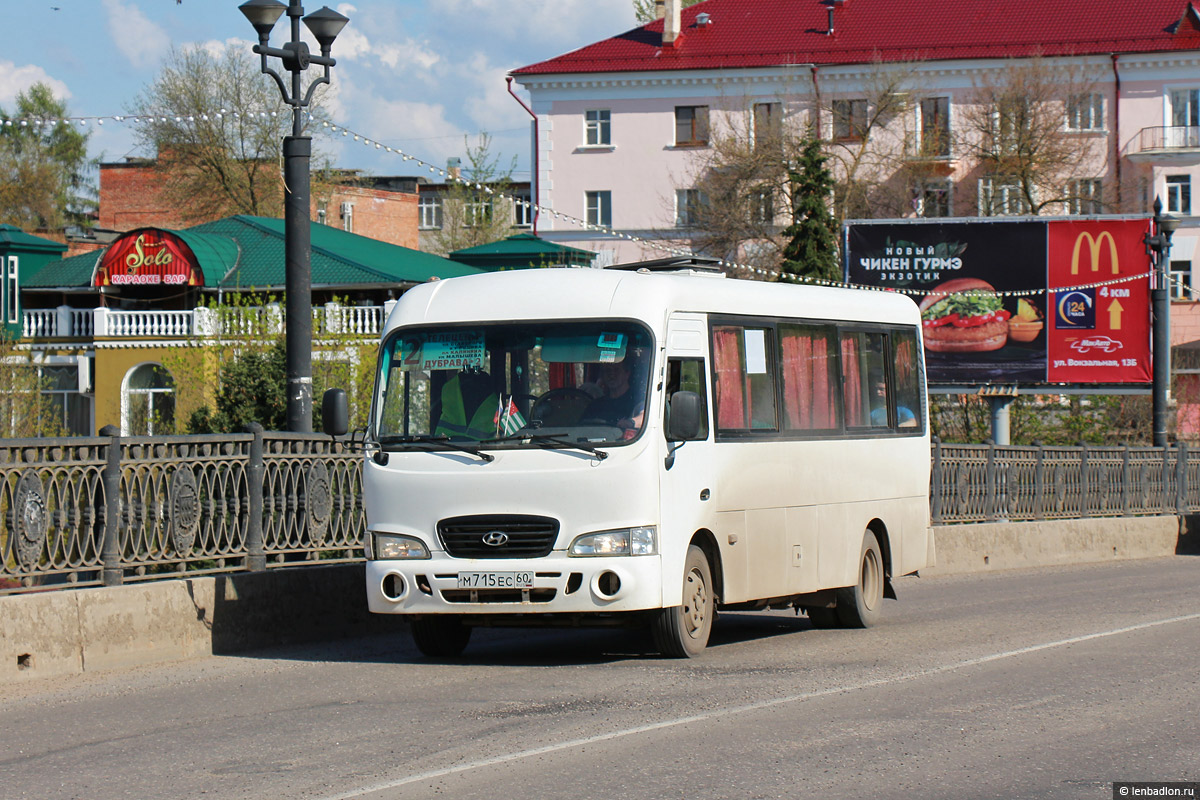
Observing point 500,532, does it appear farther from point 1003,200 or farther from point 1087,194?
point 1087,194

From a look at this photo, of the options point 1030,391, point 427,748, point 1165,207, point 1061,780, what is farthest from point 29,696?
point 1165,207

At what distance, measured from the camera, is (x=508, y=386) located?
11.1 metres

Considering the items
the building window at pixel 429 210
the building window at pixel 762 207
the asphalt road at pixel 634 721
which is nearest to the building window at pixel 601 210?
the building window at pixel 762 207

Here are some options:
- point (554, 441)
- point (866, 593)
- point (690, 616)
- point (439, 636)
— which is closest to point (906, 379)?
point (866, 593)

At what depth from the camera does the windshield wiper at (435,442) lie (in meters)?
10.8

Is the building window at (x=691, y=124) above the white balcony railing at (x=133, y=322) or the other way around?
above

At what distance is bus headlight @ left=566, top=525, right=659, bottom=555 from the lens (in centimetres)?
1050

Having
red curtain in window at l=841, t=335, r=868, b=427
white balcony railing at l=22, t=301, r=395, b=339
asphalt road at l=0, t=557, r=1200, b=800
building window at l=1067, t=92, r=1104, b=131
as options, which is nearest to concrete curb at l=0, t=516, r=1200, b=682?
asphalt road at l=0, t=557, r=1200, b=800

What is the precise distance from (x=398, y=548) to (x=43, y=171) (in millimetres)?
78547

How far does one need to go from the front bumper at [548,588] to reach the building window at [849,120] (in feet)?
165

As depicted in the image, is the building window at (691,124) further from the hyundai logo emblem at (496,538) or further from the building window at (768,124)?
the hyundai logo emblem at (496,538)

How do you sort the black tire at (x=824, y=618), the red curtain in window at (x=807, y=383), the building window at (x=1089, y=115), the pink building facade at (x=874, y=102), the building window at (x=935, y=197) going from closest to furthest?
the red curtain in window at (x=807, y=383), the black tire at (x=824, y=618), the building window at (x=935, y=197), the pink building facade at (x=874, y=102), the building window at (x=1089, y=115)

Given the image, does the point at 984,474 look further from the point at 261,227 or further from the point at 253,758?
the point at 261,227

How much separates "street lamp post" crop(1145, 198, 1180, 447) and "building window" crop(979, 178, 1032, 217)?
2725cm
